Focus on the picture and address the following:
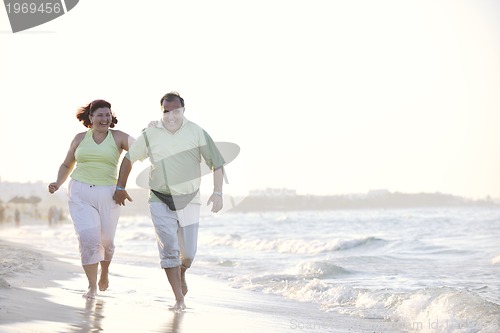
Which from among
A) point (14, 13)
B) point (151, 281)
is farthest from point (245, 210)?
point (151, 281)

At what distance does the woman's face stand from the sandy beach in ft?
4.80

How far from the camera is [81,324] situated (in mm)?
4828

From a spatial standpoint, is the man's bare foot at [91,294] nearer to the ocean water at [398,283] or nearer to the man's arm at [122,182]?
the man's arm at [122,182]

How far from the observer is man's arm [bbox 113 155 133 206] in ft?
19.7

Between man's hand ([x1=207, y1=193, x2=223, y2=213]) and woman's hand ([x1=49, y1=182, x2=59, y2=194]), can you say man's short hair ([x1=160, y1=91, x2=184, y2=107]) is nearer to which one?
man's hand ([x1=207, y1=193, x2=223, y2=213])

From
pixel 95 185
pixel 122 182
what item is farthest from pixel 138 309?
pixel 95 185

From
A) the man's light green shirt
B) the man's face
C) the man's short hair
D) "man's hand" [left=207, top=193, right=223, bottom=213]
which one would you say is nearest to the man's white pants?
the man's light green shirt

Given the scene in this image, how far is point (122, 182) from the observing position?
6.10 m

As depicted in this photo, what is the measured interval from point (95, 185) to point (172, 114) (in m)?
1.08

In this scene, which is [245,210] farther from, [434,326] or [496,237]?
[434,326]

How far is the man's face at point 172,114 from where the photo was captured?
229 inches

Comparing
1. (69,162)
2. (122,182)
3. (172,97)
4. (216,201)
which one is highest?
(172,97)

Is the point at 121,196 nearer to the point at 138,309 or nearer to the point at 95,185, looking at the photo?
the point at 95,185

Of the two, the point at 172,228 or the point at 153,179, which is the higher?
the point at 153,179
